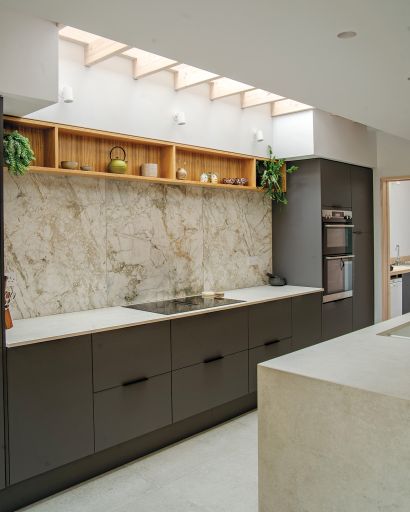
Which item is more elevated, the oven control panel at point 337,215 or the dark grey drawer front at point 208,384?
the oven control panel at point 337,215

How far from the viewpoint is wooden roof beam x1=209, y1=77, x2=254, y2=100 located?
4258mm

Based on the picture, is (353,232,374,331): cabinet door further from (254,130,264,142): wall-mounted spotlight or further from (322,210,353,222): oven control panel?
(254,130,264,142): wall-mounted spotlight

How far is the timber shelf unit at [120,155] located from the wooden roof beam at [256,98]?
0.50 m

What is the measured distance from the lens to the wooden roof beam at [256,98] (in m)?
4.51

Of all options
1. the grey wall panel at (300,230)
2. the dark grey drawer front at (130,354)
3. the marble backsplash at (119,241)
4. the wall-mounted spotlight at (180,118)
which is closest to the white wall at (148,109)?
the wall-mounted spotlight at (180,118)

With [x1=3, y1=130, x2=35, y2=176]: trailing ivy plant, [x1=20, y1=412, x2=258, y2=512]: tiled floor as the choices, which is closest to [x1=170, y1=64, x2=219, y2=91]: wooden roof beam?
[x1=3, y1=130, x2=35, y2=176]: trailing ivy plant

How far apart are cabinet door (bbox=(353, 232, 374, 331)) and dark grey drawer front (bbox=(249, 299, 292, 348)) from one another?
59.5 inches

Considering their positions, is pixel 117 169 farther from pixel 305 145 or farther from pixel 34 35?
pixel 305 145

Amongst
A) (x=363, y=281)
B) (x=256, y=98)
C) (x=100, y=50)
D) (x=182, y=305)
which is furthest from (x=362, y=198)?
(x=100, y=50)

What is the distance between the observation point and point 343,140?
529cm

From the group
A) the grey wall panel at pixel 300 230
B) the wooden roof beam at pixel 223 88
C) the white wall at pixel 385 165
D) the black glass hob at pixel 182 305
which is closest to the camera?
the black glass hob at pixel 182 305

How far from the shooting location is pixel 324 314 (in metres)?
5.10

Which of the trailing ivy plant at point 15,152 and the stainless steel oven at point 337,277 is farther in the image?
the stainless steel oven at point 337,277

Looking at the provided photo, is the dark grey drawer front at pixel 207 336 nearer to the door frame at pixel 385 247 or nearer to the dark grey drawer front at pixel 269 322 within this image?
the dark grey drawer front at pixel 269 322
